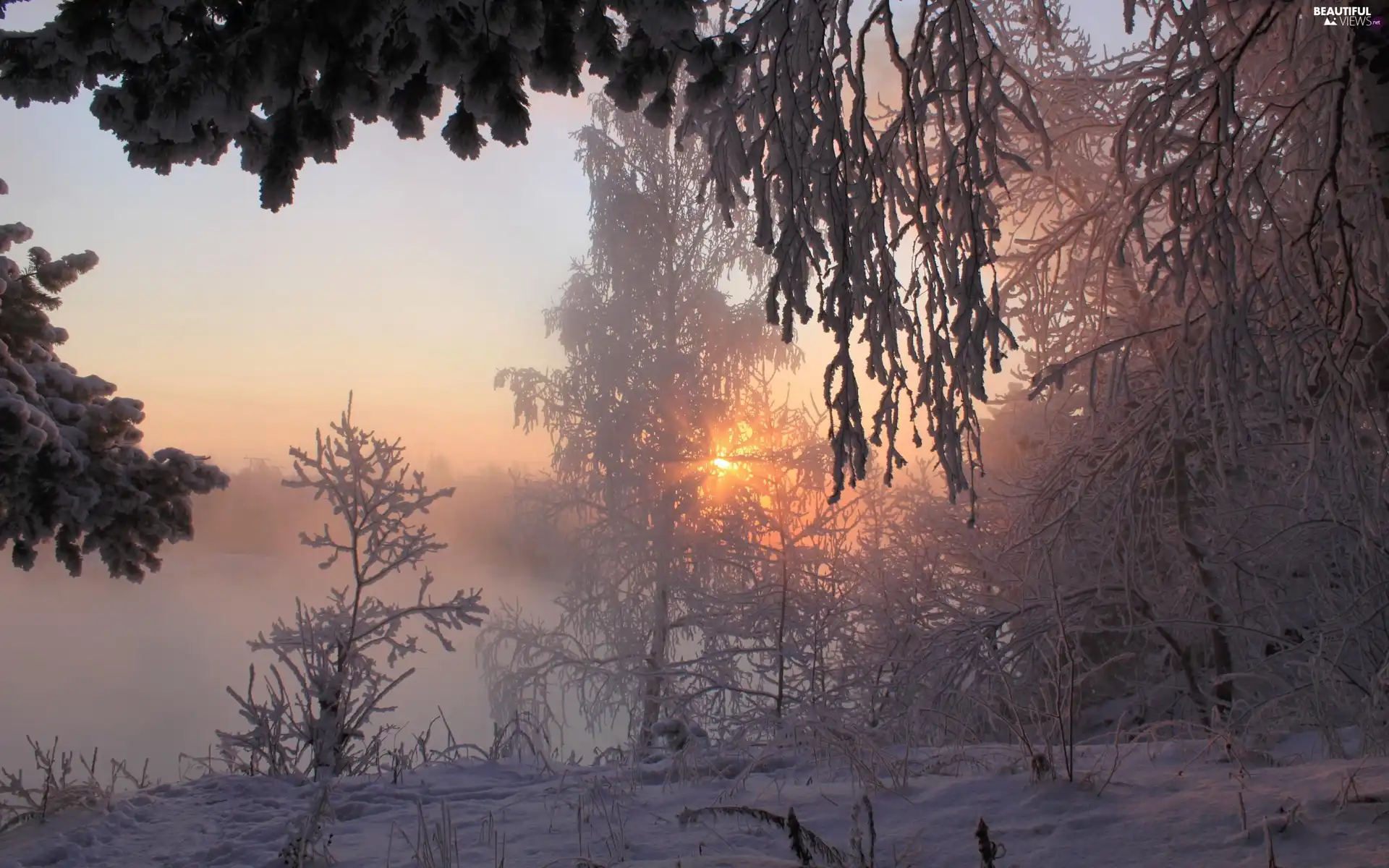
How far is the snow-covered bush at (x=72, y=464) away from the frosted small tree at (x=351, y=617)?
1.04m

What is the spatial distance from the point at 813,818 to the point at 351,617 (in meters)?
4.72

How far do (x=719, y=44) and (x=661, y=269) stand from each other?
35.3 feet

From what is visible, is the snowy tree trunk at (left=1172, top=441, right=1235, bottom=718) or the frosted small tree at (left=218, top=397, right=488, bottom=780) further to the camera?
the snowy tree trunk at (left=1172, top=441, right=1235, bottom=718)

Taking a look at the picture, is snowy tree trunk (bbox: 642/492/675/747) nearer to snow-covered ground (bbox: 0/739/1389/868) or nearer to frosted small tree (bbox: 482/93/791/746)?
frosted small tree (bbox: 482/93/791/746)

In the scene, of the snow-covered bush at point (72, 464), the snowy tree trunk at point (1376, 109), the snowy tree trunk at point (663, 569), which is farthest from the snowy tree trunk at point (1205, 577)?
the snow-covered bush at point (72, 464)

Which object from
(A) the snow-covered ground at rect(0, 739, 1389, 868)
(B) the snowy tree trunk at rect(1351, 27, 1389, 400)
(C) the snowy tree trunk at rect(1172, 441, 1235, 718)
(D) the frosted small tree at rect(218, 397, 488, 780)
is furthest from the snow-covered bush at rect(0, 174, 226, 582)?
(C) the snowy tree trunk at rect(1172, 441, 1235, 718)

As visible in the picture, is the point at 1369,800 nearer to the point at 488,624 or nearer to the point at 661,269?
the point at 661,269

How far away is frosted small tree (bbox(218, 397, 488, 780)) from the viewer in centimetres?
531

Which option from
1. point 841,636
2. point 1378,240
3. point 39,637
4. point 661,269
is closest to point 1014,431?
point 841,636

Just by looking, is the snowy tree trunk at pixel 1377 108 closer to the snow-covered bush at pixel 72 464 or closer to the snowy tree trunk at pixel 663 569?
the snow-covered bush at pixel 72 464

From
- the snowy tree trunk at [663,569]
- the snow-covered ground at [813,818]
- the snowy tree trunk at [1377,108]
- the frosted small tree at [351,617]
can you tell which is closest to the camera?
the snow-covered ground at [813,818]

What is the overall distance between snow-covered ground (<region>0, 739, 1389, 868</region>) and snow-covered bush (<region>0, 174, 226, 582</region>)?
1.75m

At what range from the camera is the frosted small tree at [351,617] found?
5309 mm

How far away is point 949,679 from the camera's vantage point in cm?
673
